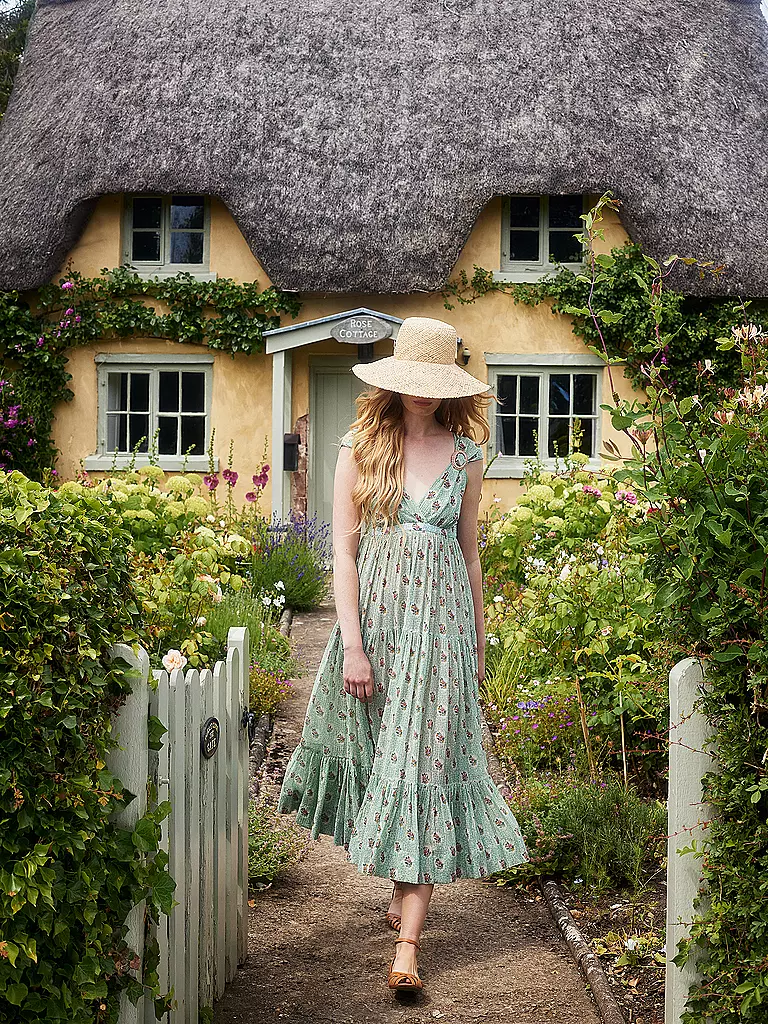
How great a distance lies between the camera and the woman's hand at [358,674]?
338 cm

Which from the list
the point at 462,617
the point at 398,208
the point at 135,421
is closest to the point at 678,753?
the point at 462,617

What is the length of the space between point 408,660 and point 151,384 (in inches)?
373

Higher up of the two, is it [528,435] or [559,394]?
[559,394]

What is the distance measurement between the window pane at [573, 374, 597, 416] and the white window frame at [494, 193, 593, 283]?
1152 mm

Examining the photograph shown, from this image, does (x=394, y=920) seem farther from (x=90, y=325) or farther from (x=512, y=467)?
(x=90, y=325)

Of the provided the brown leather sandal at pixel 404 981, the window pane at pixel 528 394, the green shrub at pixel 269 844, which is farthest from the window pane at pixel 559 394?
the brown leather sandal at pixel 404 981

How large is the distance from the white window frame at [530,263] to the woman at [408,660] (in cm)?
859

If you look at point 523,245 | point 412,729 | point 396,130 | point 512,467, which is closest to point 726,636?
point 412,729

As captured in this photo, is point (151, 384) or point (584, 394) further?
point (151, 384)

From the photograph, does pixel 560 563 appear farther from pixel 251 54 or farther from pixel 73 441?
pixel 251 54

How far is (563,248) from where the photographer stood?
1219 centimetres

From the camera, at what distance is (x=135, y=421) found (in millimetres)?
12406

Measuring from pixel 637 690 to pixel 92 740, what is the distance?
2516mm

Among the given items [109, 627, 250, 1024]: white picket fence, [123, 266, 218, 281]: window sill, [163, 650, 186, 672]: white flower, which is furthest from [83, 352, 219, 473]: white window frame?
[163, 650, 186, 672]: white flower
